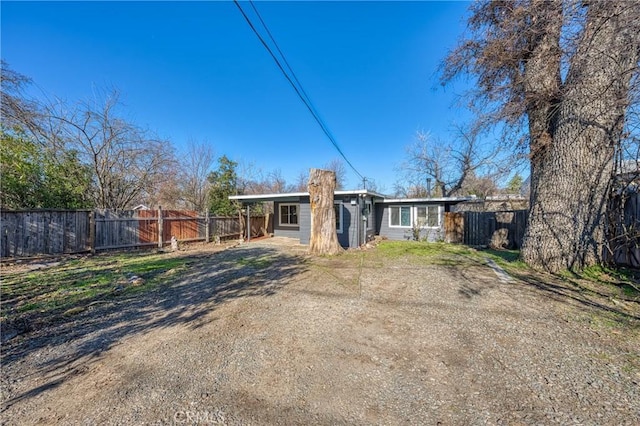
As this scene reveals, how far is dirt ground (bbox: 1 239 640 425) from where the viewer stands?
1.87 metres

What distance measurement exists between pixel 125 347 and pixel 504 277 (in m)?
6.66

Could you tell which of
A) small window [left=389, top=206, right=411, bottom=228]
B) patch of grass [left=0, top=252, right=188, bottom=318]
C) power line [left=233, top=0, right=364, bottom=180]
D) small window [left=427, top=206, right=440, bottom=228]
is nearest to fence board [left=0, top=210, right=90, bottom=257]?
patch of grass [left=0, top=252, right=188, bottom=318]

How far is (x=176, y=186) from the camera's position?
56.1 feet

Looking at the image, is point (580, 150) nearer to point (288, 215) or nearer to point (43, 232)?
point (288, 215)

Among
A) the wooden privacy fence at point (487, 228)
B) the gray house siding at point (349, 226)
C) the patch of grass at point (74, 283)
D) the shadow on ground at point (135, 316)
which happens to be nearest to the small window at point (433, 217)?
the wooden privacy fence at point (487, 228)

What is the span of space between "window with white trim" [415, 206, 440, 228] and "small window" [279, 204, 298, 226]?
6.48 metres

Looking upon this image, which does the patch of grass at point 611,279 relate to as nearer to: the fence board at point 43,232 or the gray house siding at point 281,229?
the gray house siding at point 281,229

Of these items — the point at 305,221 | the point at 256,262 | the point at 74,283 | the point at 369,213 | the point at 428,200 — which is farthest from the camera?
the point at 369,213

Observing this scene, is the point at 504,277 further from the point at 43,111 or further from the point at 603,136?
the point at 43,111

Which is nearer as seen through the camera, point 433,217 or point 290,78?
point 290,78

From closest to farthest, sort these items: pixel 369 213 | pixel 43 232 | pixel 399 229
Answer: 1. pixel 43 232
2. pixel 369 213
3. pixel 399 229

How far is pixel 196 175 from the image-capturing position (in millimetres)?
18234

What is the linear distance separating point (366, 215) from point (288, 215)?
506 centimetres

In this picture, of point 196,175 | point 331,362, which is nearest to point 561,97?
point 331,362
